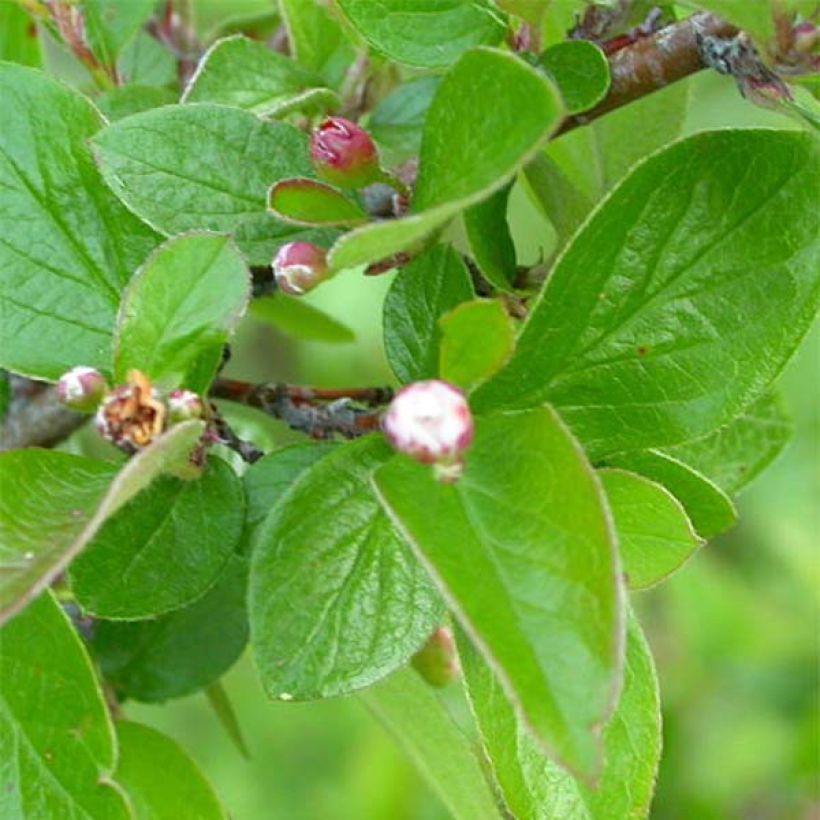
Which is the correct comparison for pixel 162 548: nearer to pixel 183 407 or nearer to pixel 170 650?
pixel 183 407

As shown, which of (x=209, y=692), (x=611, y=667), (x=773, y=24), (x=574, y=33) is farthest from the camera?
(x=209, y=692)

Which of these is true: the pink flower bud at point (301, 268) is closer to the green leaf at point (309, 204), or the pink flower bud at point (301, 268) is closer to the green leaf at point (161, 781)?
the green leaf at point (309, 204)

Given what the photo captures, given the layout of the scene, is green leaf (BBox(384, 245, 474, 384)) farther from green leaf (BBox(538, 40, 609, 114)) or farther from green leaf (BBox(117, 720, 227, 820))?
green leaf (BBox(117, 720, 227, 820))

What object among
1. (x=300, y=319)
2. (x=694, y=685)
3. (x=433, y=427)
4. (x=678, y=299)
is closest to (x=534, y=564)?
(x=433, y=427)

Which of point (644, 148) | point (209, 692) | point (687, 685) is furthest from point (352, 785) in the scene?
point (644, 148)

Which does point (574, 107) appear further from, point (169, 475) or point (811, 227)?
point (169, 475)

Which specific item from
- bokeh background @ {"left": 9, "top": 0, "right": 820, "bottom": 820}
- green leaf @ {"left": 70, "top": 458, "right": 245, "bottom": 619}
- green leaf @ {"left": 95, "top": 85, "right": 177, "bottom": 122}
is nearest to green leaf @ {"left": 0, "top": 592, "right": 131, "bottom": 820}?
green leaf @ {"left": 70, "top": 458, "right": 245, "bottom": 619}
